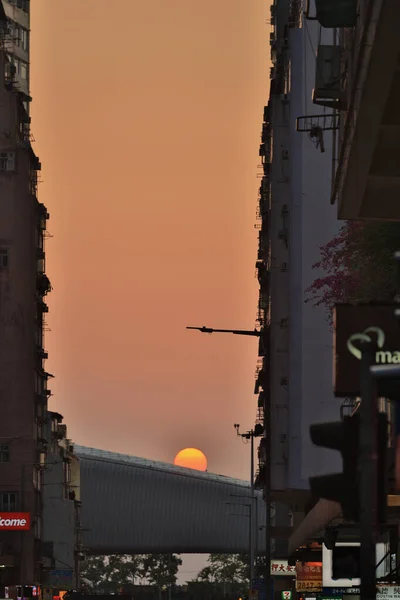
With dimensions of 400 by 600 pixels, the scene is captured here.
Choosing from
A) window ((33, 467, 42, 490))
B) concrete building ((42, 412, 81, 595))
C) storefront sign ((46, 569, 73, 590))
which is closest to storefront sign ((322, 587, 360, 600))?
window ((33, 467, 42, 490))

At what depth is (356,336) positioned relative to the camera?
56.6 feet

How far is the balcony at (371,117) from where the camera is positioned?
71.4 ft

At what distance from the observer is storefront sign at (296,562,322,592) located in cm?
6619

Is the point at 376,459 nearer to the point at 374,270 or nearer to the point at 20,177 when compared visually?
Result: the point at 374,270

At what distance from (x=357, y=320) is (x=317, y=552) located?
57447mm

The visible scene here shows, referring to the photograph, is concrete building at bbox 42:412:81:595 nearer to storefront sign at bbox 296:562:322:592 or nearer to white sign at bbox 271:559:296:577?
white sign at bbox 271:559:296:577

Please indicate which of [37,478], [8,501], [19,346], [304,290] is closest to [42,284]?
[19,346]

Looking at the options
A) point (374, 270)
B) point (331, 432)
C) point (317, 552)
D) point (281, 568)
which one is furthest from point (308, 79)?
point (331, 432)

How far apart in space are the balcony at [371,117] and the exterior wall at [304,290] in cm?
4572

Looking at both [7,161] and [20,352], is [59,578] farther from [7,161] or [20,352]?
[7,161]

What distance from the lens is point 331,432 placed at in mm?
15562

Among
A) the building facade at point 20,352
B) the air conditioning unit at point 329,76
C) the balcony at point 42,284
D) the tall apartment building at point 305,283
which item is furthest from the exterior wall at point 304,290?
the balcony at point 42,284

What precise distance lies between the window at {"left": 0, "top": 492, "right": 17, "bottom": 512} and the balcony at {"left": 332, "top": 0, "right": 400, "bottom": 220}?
4966 inches

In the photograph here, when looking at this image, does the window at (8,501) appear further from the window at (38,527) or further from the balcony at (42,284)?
the balcony at (42,284)
